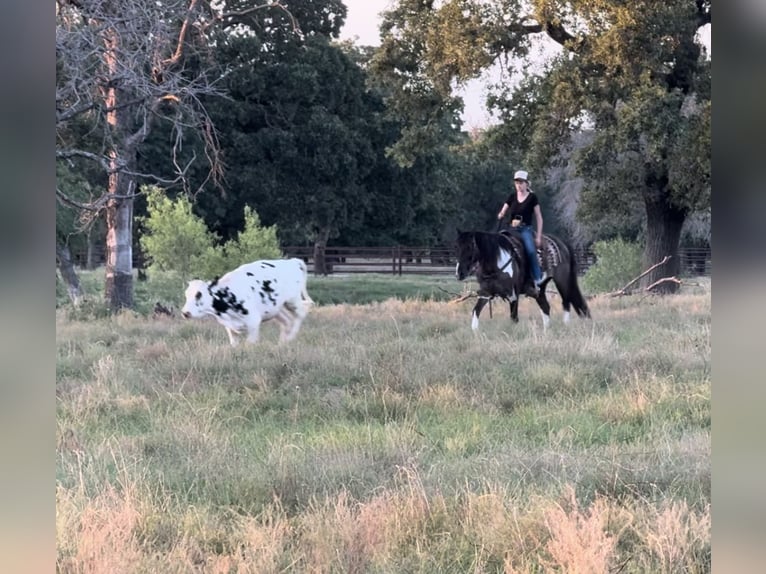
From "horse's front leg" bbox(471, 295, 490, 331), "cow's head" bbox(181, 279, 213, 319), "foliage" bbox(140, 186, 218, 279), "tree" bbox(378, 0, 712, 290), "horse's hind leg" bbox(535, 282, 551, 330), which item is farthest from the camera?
"tree" bbox(378, 0, 712, 290)

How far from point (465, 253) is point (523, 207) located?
3.49ft

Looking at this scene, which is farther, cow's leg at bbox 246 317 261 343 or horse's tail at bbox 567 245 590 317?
horse's tail at bbox 567 245 590 317

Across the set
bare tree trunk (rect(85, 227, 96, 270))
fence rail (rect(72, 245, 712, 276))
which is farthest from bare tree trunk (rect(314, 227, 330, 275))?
bare tree trunk (rect(85, 227, 96, 270))

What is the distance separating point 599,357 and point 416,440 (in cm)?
271

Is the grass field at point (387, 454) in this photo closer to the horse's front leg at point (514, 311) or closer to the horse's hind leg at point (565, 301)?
the horse's front leg at point (514, 311)

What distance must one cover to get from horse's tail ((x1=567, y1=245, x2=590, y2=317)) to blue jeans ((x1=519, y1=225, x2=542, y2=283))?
0.86 metres

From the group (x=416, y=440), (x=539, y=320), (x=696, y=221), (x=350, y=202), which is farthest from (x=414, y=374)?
(x=696, y=221)

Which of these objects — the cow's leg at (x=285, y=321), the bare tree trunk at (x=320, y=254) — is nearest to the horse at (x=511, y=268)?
the cow's leg at (x=285, y=321)

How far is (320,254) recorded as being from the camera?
14.8 metres

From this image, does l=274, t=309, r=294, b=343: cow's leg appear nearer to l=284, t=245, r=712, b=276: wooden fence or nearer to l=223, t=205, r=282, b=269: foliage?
l=223, t=205, r=282, b=269: foliage

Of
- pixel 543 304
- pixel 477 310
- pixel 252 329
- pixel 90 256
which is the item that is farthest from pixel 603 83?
pixel 90 256

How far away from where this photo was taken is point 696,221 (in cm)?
1869

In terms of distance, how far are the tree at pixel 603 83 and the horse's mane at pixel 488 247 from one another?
17.5 feet

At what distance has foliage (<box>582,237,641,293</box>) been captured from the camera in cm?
1458
